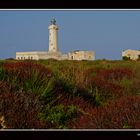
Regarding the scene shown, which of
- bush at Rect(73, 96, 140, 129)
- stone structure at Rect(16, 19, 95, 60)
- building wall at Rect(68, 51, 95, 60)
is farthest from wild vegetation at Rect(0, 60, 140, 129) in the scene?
building wall at Rect(68, 51, 95, 60)

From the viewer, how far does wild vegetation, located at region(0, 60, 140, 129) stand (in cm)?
576

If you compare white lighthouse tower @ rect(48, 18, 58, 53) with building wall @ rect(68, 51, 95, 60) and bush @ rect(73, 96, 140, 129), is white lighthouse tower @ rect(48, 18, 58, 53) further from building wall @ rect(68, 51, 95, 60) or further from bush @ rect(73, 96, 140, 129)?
bush @ rect(73, 96, 140, 129)

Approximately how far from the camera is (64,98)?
6898 millimetres

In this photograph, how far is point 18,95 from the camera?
19.8 feet

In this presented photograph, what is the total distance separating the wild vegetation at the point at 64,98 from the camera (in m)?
5.76

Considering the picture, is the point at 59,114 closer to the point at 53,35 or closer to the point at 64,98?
the point at 64,98

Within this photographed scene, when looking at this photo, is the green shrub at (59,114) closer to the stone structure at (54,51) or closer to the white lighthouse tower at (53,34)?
the stone structure at (54,51)

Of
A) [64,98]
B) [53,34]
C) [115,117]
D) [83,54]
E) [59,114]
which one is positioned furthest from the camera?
[64,98]

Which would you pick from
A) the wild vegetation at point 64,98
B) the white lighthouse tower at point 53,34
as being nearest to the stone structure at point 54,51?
the white lighthouse tower at point 53,34

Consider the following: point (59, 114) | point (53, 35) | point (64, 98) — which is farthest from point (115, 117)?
point (53, 35)

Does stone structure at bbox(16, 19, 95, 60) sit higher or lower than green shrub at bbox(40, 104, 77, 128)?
higher
